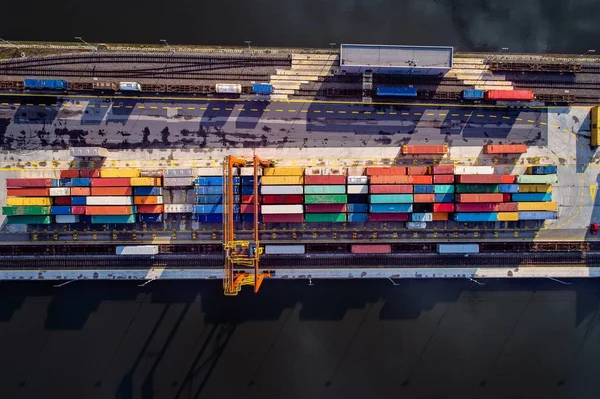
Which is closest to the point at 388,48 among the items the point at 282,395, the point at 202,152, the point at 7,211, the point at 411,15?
the point at 411,15

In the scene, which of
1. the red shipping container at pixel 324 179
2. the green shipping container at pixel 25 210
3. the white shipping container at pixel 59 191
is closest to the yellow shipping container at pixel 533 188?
the red shipping container at pixel 324 179

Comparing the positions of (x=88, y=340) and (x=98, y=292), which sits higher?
(x=98, y=292)

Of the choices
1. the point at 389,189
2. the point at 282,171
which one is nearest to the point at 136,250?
the point at 282,171

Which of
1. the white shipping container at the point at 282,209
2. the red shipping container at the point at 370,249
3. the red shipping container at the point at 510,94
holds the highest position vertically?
the red shipping container at the point at 510,94

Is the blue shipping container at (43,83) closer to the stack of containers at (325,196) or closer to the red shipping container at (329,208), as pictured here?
the stack of containers at (325,196)

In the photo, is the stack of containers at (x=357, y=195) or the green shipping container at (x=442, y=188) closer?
the green shipping container at (x=442, y=188)

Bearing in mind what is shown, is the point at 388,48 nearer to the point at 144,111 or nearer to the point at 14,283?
the point at 144,111

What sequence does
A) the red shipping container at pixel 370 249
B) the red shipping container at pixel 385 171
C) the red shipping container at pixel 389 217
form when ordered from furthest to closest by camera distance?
1. the red shipping container at pixel 370 249
2. the red shipping container at pixel 389 217
3. the red shipping container at pixel 385 171
